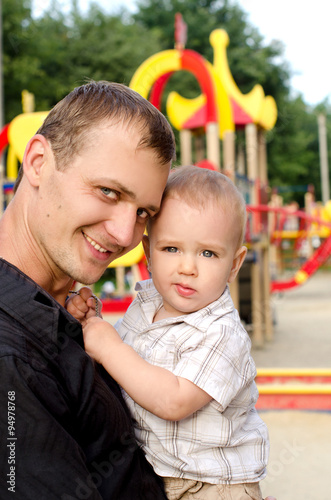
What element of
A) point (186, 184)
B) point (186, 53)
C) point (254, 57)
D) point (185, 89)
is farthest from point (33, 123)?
point (254, 57)

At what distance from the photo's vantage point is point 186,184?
1588mm

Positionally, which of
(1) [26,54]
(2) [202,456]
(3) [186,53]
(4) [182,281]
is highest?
(1) [26,54]

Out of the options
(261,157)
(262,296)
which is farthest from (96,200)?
(261,157)

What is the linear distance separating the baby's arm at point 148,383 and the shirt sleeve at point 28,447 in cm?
36

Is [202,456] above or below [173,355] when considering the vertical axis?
below

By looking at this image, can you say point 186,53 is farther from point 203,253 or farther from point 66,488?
point 66,488

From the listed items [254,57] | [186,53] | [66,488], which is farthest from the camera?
[254,57]

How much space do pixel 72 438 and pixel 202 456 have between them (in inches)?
20.0

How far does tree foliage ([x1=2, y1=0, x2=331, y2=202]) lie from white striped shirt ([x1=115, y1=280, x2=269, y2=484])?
1755 cm

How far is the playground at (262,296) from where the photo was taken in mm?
4027


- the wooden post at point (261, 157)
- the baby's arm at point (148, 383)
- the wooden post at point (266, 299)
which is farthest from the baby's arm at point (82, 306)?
the wooden post at point (261, 157)

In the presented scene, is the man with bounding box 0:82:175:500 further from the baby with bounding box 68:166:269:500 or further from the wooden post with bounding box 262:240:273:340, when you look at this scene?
the wooden post with bounding box 262:240:273:340

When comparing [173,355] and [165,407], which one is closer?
[165,407]

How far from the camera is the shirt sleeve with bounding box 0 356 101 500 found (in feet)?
3.18
